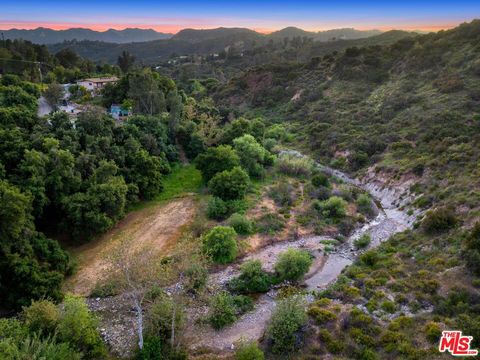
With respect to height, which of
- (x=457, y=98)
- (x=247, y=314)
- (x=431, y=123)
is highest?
(x=457, y=98)

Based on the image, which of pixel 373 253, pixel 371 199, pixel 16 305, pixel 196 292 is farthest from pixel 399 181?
pixel 16 305

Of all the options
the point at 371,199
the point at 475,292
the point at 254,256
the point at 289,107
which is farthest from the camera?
the point at 289,107

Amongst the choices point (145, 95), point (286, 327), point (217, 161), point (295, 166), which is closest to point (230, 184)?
point (217, 161)

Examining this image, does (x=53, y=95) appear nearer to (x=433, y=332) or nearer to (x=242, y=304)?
(x=242, y=304)

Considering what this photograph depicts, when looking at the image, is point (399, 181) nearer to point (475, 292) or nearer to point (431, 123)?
point (431, 123)

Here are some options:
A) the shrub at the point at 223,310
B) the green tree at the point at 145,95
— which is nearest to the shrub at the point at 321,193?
the shrub at the point at 223,310

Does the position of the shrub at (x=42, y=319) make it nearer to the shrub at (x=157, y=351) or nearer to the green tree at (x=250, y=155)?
the shrub at (x=157, y=351)
